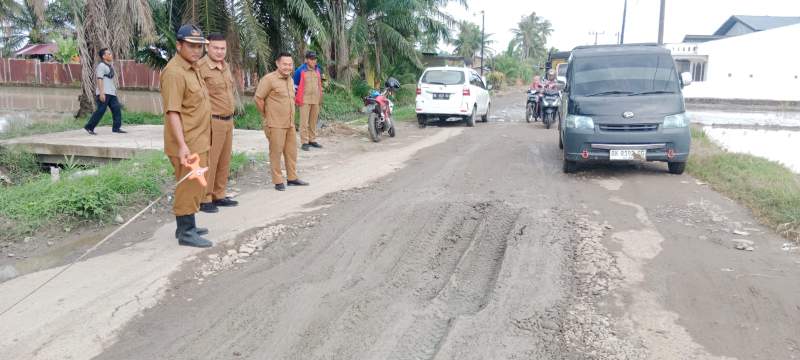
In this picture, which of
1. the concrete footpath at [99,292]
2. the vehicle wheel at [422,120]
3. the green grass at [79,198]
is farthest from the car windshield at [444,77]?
the concrete footpath at [99,292]

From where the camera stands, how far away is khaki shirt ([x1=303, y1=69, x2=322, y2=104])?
10.8 m

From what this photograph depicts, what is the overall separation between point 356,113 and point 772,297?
653 inches

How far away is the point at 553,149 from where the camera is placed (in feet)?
37.9

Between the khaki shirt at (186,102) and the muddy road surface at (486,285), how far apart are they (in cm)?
95

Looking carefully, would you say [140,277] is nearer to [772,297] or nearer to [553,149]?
[772,297]

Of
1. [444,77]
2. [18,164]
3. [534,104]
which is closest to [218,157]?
[18,164]

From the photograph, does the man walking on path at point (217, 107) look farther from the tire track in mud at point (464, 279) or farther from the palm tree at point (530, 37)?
the palm tree at point (530, 37)

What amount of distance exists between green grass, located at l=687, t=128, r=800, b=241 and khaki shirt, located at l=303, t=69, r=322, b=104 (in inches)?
253

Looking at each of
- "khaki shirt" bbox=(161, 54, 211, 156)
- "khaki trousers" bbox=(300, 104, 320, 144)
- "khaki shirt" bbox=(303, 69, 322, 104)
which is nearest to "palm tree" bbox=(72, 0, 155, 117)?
"khaki shirt" bbox=(303, 69, 322, 104)

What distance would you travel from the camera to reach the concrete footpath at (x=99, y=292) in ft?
11.4

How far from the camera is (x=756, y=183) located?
300 inches

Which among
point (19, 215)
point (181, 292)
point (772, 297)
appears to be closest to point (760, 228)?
point (772, 297)

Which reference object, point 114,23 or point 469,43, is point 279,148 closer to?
point 114,23

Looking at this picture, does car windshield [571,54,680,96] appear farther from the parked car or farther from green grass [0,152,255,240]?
green grass [0,152,255,240]
